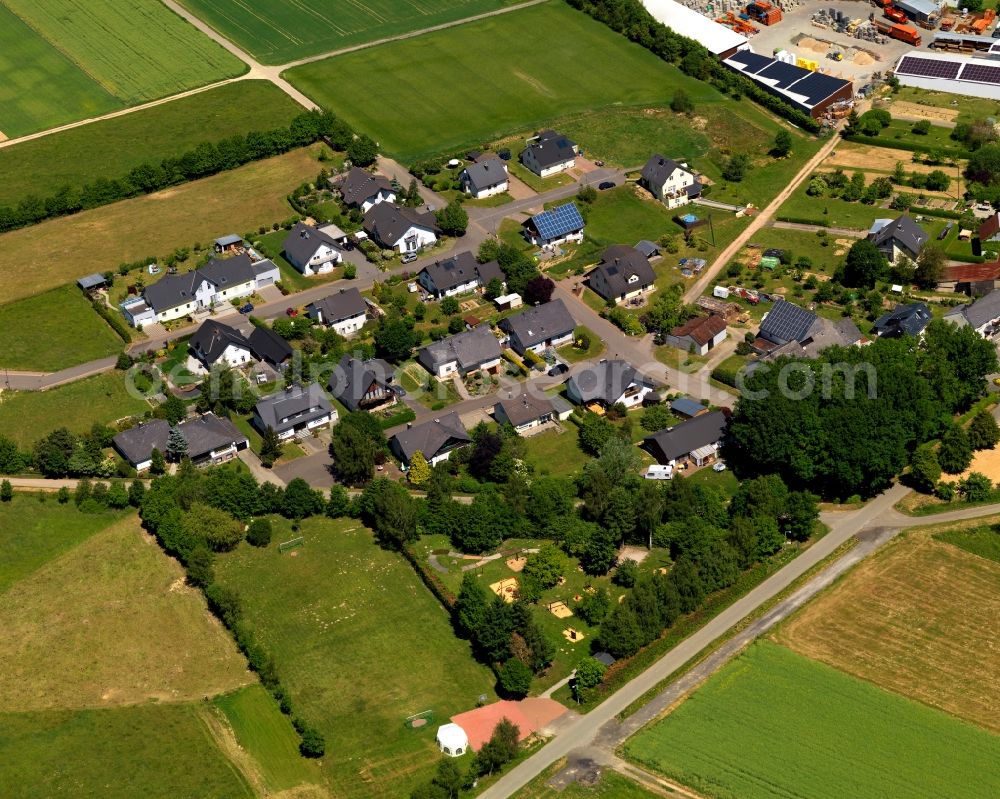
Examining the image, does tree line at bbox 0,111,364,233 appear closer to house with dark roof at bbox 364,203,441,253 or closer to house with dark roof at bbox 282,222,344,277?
house with dark roof at bbox 364,203,441,253

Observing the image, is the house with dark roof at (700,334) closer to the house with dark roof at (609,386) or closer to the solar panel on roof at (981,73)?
the house with dark roof at (609,386)

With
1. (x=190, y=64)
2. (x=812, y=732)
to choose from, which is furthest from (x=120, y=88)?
(x=812, y=732)

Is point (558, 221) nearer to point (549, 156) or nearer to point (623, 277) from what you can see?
point (623, 277)

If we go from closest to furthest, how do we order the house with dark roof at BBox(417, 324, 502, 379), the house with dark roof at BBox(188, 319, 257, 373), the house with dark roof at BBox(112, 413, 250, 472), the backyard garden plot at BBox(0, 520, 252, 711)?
the backyard garden plot at BBox(0, 520, 252, 711) → the house with dark roof at BBox(112, 413, 250, 472) → the house with dark roof at BBox(417, 324, 502, 379) → the house with dark roof at BBox(188, 319, 257, 373)

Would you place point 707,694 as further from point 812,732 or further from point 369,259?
point 369,259

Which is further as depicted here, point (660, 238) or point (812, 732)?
point (660, 238)

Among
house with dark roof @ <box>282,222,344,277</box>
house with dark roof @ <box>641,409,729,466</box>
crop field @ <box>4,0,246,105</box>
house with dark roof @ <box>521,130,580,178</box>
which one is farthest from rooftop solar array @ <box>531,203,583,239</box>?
crop field @ <box>4,0,246,105</box>
